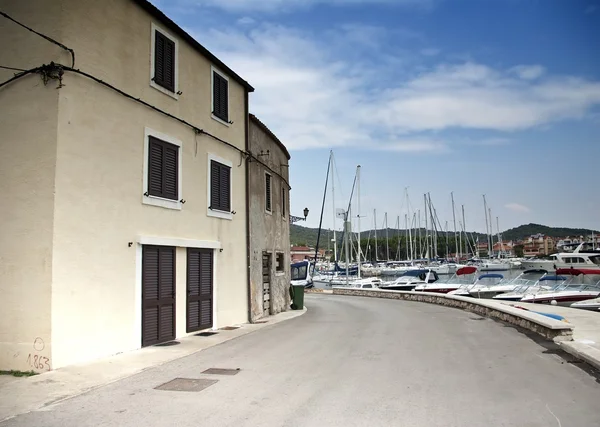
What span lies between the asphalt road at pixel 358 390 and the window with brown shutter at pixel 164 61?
6.87 metres

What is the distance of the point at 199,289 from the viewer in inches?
581

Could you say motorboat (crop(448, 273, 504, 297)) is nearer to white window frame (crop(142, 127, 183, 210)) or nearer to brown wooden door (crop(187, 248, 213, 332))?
brown wooden door (crop(187, 248, 213, 332))

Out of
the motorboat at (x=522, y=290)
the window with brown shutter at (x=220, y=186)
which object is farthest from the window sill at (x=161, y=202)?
the motorboat at (x=522, y=290)

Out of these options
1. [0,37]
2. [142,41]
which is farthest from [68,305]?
[142,41]

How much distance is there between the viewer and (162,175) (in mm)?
13031

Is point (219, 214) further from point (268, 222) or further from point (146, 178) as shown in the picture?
point (268, 222)

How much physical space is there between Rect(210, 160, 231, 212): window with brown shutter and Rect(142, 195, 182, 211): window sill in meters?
1.99

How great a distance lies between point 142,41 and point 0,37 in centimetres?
307

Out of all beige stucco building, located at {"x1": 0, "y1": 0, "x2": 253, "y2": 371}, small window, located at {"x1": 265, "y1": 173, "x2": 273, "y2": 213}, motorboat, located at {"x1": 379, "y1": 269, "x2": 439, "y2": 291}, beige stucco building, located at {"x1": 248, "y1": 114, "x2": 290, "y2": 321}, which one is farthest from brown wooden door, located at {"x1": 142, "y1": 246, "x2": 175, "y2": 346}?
motorboat, located at {"x1": 379, "y1": 269, "x2": 439, "y2": 291}

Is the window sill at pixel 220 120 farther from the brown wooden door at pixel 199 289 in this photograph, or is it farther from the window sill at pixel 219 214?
the brown wooden door at pixel 199 289

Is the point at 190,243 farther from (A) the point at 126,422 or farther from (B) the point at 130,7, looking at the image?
(A) the point at 126,422

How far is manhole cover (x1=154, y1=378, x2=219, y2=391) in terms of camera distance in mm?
8180

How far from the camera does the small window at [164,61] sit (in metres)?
13.0

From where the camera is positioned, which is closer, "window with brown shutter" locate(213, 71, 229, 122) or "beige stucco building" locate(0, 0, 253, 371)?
"beige stucco building" locate(0, 0, 253, 371)
